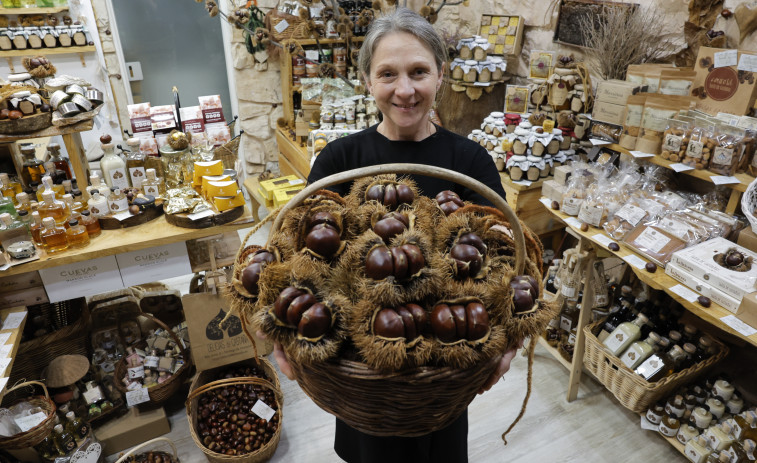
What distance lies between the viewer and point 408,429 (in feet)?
2.97

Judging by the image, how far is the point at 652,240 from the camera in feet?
6.40

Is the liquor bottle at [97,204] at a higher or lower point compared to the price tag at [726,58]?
lower

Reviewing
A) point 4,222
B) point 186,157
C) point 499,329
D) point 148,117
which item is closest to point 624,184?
point 499,329

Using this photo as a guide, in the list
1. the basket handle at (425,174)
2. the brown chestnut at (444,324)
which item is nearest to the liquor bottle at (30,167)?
the basket handle at (425,174)

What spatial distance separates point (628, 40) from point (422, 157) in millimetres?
1572

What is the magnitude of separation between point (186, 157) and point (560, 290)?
6.38 ft

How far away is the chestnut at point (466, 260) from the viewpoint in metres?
0.92

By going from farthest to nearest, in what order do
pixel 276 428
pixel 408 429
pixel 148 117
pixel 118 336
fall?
pixel 118 336 → pixel 148 117 → pixel 276 428 → pixel 408 429

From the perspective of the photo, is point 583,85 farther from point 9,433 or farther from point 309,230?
point 9,433

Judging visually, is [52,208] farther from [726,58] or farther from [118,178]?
[726,58]

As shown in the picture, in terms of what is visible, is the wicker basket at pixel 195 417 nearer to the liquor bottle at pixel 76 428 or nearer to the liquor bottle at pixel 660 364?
the liquor bottle at pixel 76 428

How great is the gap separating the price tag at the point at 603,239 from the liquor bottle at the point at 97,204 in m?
2.06

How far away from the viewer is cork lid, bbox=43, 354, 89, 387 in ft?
6.70

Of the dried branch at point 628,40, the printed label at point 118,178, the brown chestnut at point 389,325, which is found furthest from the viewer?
the dried branch at point 628,40
